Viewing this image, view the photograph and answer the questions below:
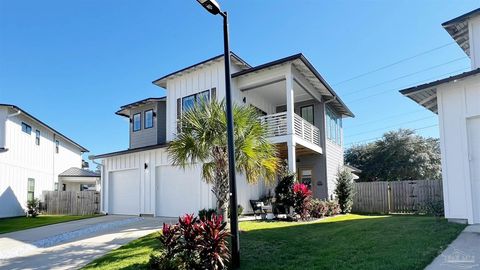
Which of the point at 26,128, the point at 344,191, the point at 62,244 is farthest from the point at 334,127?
the point at 26,128

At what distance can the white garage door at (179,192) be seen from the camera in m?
17.3

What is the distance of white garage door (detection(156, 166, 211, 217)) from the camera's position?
17.3 meters

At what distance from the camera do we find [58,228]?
49.8ft

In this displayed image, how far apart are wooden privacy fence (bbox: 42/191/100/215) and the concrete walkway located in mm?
20836

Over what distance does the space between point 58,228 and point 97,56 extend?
12132mm

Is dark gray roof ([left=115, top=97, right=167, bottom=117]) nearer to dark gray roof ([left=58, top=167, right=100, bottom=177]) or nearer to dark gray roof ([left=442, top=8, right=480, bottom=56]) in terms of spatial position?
dark gray roof ([left=58, top=167, right=100, bottom=177])

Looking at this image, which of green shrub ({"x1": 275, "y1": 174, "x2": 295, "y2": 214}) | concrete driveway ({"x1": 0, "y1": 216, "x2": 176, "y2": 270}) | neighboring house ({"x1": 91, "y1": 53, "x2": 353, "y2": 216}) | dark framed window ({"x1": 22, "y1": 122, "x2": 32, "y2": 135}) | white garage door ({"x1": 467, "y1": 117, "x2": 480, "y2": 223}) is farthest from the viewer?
dark framed window ({"x1": 22, "y1": 122, "x2": 32, "y2": 135})

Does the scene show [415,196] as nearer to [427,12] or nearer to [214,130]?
→ [427,12]

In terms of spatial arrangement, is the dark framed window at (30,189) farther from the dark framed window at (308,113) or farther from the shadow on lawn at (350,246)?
the shadow on lawn at (350,246)

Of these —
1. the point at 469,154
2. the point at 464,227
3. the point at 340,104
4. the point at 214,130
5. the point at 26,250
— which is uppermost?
the point at 340,104

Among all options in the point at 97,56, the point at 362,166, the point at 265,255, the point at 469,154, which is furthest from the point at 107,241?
the point at 362,166

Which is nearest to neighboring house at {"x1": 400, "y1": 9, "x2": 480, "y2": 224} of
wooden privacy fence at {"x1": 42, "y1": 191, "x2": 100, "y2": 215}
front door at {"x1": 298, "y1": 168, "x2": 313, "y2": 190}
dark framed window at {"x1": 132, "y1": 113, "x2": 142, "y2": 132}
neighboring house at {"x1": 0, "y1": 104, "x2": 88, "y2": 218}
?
front door at {"x1": 298, "y1": 168, "x2": 313, "y2": 190}

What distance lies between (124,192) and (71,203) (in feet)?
20.4

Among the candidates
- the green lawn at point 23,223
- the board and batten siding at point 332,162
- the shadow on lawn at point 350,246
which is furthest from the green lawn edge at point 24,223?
the board and batten siding at point 332,162
